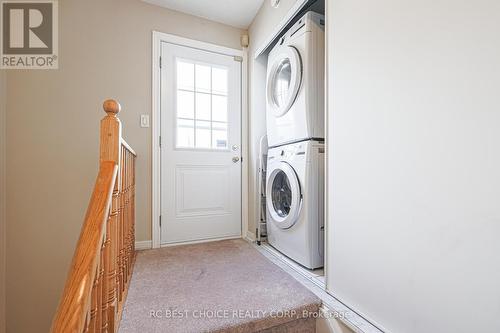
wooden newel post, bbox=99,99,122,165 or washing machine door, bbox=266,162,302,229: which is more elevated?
wooden newel post, bbox=99,99,122,165

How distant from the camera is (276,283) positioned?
4.78ft

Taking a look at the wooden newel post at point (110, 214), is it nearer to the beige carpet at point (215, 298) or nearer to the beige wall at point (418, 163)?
the beige carpet at point (215, 298)

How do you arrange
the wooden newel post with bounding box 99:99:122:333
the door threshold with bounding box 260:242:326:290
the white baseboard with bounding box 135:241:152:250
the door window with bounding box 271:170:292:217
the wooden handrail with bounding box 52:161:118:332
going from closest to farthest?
the wooden handrail with bounding box 52:161:118:332 → the wooden newel post with bounding box 99:99:122:333 → the door threshold with bounding box 260:242:326:290 → the door window with bounding box 271:170:292:217 → the white baseboard with bounding box 135:241:152:250

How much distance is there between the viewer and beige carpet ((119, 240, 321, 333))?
109 centimetres

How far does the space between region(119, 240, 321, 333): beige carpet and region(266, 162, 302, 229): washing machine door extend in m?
0.36

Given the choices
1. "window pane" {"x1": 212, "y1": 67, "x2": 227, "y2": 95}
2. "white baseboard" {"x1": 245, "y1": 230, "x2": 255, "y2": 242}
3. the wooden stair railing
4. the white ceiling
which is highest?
the white ceiling

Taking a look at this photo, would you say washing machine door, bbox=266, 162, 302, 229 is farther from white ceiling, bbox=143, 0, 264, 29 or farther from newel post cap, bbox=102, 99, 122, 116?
white ceiling, bbox=143, 0, 264, 29

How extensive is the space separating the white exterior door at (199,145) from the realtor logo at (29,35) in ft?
2.89

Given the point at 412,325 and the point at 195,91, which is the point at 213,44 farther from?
the point at 412,325

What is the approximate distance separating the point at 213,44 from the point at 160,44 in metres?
0.53

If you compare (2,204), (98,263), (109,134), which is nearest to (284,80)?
(109,134)

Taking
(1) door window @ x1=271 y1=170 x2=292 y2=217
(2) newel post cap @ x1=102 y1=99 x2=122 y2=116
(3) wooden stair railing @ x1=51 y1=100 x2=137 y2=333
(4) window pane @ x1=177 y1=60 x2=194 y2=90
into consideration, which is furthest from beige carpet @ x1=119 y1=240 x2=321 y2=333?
(4) window pane @ x1=177 y1=60 x2=194 y2=90

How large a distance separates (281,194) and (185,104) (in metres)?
1.32

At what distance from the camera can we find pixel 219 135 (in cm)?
251
